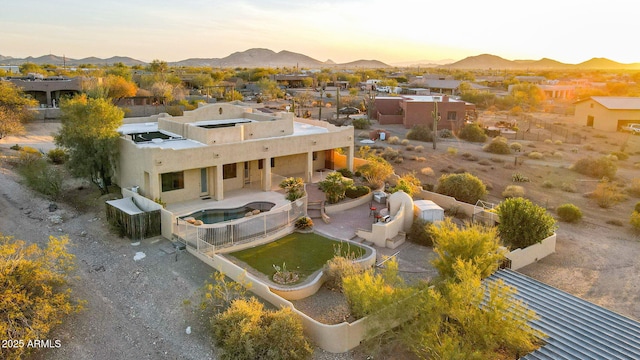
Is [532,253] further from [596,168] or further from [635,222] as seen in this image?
[596,168]

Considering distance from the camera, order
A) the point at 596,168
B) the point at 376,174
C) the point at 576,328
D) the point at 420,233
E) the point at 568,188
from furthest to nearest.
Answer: the point at 596,168
the point at 568,188
the point at 376,174
the point at 420,233
the point at 576,328

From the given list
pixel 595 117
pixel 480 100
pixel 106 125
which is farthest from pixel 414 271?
pixel 480 100

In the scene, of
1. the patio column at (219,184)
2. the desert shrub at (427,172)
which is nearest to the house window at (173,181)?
the patio column at (219,184)

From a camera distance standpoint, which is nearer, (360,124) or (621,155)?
(621,155)

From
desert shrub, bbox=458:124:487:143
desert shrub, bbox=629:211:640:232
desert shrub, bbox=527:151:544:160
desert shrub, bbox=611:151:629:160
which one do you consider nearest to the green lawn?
desert shrub, bbox=629:211:640:232

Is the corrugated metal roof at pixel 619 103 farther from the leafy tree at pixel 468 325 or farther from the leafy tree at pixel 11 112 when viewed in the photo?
the leafy tree at pixel 11 112

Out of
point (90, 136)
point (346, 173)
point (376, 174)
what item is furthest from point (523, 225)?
point (90, 136)
